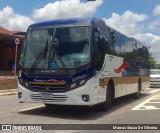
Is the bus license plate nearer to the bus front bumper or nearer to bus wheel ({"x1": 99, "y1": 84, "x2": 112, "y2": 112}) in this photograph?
the bus front bumper

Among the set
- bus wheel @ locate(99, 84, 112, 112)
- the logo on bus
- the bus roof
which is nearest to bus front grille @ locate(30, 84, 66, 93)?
the bus roof

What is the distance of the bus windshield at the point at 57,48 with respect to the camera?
12.1 metres

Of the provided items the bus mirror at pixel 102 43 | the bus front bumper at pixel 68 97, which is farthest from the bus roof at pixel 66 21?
the bus front bumper at pixel 68 97

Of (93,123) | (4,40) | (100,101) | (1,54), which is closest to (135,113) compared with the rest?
(100,101)

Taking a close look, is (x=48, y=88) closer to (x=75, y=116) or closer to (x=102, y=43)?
(x=75, y=116)

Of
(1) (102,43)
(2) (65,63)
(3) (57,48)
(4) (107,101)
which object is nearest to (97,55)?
(1) (102,43)

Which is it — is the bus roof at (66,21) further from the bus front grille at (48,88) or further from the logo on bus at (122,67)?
the logo on bus at (122,67)

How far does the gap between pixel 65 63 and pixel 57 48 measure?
24.9 inches

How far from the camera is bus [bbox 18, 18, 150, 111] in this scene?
472 inches

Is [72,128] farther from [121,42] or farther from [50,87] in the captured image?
[121,42]

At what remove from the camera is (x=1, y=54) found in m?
53.1

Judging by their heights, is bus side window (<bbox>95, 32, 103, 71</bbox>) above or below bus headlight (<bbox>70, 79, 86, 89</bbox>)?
above

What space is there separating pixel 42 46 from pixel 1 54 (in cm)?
4158

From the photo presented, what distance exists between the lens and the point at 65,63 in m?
12.1
